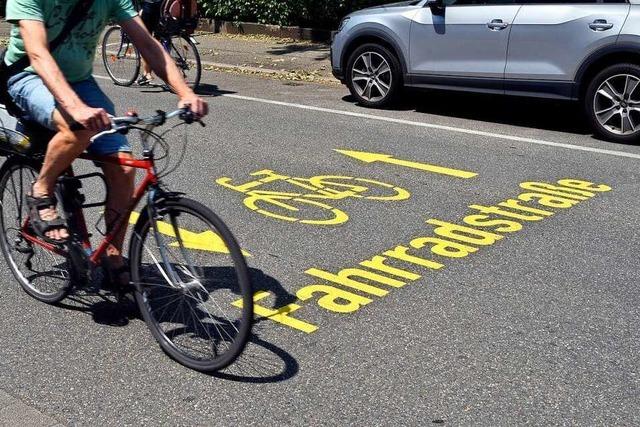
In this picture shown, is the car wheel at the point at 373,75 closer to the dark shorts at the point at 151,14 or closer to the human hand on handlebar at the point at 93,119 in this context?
the dark shorts at the point at 151,14

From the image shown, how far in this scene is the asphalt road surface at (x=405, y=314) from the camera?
3.88m

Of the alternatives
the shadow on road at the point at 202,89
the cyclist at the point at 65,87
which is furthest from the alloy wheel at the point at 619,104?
the cyclist at the point at 65,87

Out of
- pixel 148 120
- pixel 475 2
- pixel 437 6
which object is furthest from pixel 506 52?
pixel 148 120

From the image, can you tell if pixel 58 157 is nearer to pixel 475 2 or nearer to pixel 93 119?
pixel 93 119

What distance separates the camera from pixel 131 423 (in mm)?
3727

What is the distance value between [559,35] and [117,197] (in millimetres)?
6092

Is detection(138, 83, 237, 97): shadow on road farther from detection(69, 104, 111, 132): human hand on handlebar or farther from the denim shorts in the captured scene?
detection(69, 104, 111, 132): human hand on handlebar

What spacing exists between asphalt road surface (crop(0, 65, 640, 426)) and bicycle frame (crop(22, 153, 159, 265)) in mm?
387

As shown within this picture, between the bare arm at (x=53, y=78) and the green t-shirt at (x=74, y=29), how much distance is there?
7 centimetres

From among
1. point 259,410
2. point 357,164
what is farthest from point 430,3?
point 259,410

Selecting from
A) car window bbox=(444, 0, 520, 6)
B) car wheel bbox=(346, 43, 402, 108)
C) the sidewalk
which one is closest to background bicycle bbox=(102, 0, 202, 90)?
the sidewalk

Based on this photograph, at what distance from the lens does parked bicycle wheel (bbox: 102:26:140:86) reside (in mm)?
12297

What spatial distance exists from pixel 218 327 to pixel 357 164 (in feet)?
13.3

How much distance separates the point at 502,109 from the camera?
35.2 feet
